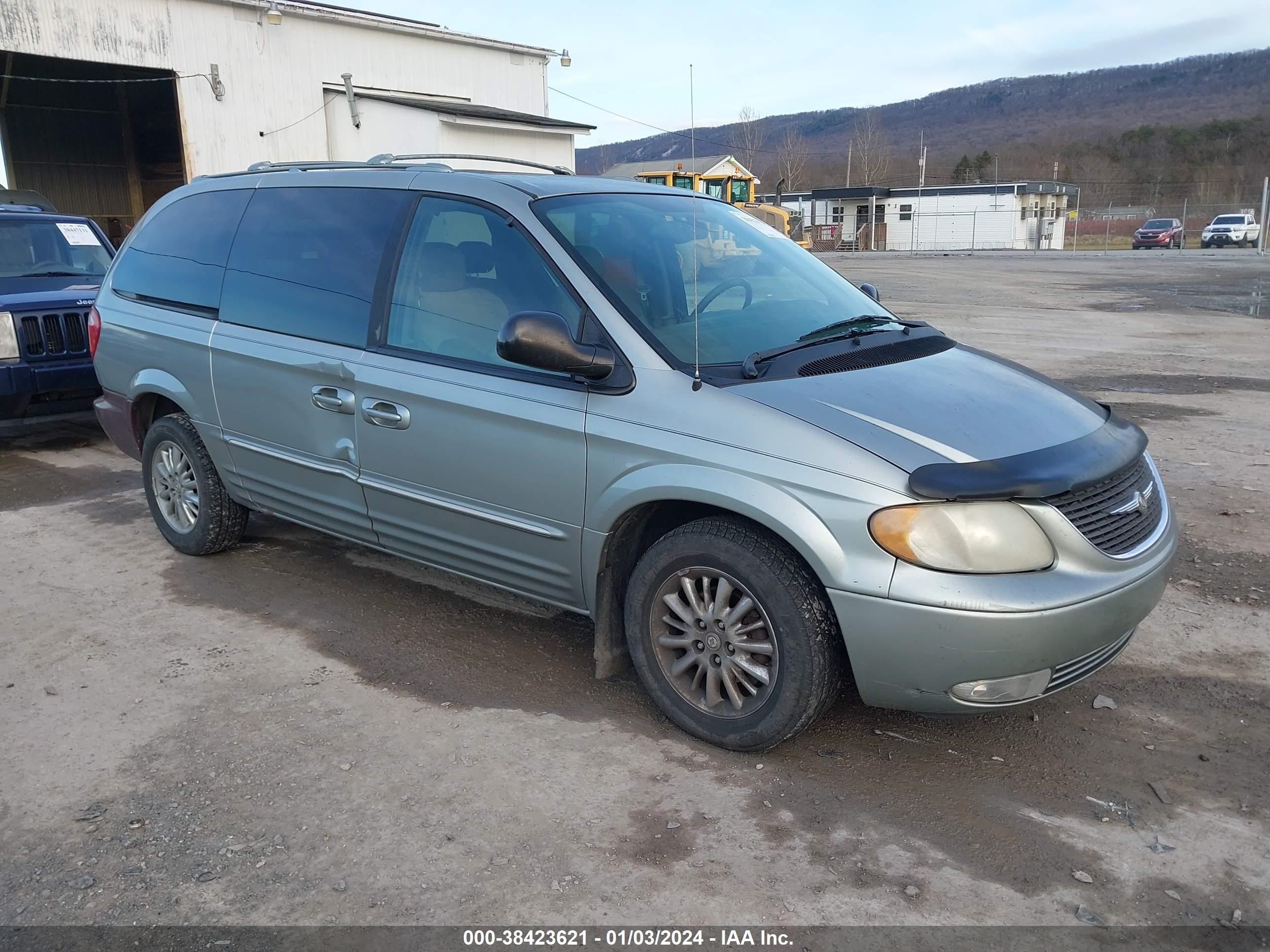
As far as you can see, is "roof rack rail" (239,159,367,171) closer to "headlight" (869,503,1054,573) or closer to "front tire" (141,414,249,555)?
"front tire" (141,414,249,555)

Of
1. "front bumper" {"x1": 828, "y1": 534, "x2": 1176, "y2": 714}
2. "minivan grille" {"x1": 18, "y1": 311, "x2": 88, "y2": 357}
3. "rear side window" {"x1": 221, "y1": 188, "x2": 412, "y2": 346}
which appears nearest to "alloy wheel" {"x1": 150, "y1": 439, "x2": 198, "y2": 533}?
"rear side window" {"x1": 221, "y1": 188, "x2": 412, "y2": 346}

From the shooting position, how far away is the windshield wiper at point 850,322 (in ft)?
12.3

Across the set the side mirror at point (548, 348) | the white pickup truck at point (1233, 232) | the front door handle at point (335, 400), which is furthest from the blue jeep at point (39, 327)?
the white pickup truck at point (1233, 232)

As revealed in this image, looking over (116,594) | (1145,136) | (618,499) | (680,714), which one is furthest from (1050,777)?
(1145,136)

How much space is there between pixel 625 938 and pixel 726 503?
1272 mm

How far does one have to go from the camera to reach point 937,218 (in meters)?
59.7

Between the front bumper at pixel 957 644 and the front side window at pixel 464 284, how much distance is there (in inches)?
59.0

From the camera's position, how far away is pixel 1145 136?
328 ft

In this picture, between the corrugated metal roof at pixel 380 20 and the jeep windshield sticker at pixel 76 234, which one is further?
the corrugated metal roof at pixel 380 20

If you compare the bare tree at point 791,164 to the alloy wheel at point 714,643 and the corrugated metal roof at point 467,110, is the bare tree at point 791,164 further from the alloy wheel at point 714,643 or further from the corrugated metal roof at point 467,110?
the alloy wheel at point 714,643

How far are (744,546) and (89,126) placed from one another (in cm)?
3116

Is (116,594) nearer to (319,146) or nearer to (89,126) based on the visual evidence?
(319,146)

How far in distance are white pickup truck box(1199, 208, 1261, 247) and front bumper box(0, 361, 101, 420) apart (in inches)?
2006

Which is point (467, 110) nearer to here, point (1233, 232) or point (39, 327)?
point (39, 327)
